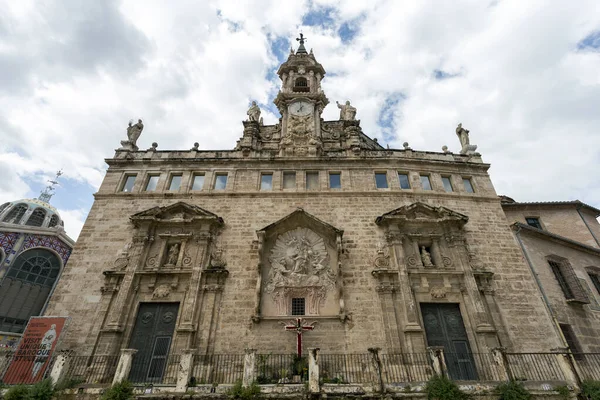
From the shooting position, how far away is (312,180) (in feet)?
61.0

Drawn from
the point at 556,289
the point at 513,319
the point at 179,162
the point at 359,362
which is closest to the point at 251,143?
the point at 179,162

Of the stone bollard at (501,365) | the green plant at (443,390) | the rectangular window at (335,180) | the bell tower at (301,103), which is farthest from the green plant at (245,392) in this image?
the bell tower at (301,103)

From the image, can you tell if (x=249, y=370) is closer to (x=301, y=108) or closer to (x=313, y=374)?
(x=313, y=374)

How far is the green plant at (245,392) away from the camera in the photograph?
9586 millimetres

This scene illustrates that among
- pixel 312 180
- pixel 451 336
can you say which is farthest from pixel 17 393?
pixel 451 336

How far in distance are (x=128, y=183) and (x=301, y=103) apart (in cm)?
1272

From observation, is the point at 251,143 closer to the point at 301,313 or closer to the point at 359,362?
the point at 301,313

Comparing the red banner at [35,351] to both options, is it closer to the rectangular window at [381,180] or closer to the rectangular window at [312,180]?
the rectangular window at [312,180]

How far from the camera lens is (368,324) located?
13820 mm

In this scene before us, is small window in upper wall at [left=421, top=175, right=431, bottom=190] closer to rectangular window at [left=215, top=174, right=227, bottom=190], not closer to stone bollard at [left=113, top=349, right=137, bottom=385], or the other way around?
rectangular window at [left=215, top=174, right=227, bottom=190]

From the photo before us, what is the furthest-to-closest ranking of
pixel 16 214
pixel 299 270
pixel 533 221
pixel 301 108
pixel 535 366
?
pixel 16 214
pixel 301 108
pixel 533 221
pixel 299 270
pixel 535 366

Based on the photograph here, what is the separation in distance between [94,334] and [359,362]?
38.8ft

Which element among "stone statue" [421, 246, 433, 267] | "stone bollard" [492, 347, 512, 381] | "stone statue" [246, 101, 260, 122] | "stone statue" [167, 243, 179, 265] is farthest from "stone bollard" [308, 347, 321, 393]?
"stone statue" [246, 101, 260, 122]

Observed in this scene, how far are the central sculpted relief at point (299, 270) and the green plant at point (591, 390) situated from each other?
9.55m
